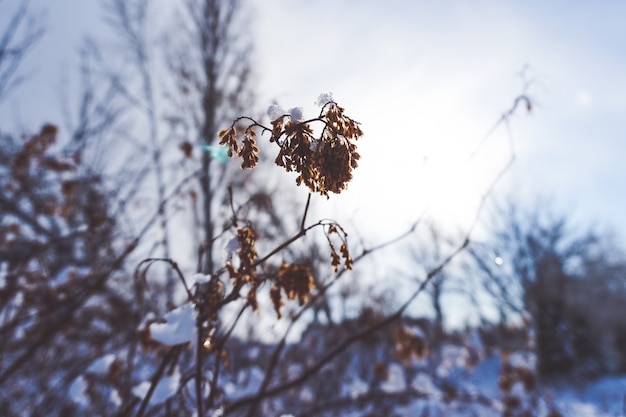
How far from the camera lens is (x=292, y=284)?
3.68ft

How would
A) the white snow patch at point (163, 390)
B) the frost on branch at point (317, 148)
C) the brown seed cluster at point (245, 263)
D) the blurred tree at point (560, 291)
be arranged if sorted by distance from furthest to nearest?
the blurred tree at point (560, 291), the white snow patch at point (163, 390), the brown seed cluster at point (245, 263), the frost on branch at point (317, 148)

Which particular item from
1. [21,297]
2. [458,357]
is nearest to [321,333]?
[458,357]

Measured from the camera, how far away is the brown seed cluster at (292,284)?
1120 millimetres

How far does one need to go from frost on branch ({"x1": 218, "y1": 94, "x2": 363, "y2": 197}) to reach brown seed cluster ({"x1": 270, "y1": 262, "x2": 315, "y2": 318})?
1.19ft

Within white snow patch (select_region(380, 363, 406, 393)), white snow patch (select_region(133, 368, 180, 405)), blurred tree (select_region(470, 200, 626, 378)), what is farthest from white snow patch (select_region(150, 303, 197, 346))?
blurred tree (select_region(470, 200, 626, 378))

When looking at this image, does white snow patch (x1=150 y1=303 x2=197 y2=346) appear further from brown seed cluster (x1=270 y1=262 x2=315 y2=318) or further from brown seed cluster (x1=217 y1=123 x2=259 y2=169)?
brown seed cluster (x1=217 y1=123 x2=259 y2=169)

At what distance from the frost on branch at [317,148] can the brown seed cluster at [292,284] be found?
361 millimetres

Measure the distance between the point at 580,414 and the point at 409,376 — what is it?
511 centimetres

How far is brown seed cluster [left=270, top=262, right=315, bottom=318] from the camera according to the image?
112 cm

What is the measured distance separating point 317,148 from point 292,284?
0.45m

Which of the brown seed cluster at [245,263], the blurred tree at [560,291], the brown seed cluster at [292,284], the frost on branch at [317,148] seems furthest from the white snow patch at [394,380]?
the blurred tree at [560,291]

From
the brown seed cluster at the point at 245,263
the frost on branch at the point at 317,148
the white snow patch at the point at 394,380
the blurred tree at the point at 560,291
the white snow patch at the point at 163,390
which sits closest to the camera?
the frost on branch at the point at 317,148

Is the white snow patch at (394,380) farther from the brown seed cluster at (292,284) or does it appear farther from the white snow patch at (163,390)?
the brown seed cluster at (292,284)

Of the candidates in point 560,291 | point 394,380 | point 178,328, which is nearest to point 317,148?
point 178,328
